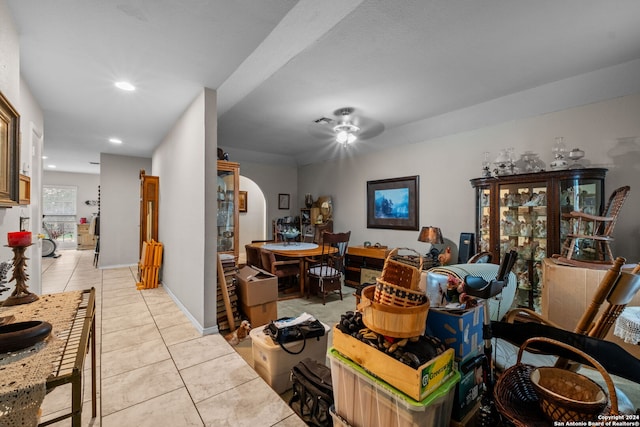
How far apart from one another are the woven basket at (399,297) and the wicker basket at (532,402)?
1.44 ft

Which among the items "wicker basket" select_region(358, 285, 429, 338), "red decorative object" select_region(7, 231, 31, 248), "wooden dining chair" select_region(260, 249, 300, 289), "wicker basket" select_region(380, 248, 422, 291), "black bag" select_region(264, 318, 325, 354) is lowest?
"black bag" select_region(264, 318, 325, 354)

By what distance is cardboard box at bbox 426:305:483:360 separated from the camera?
1.32 meters

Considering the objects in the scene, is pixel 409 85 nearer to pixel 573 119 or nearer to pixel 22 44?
pixel 573 119

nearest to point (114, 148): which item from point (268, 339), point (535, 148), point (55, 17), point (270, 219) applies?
point (270, 219)

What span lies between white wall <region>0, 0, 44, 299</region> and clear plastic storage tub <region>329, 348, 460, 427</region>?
2207 millimetres

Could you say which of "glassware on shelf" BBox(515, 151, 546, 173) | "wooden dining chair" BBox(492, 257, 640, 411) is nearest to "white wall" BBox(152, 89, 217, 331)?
"wooden dining chair" BBox(492, 257, 640, 411)

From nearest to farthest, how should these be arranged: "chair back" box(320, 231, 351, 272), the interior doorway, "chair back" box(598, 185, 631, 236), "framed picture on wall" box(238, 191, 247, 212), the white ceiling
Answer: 1. the white ceiling
2. "chair back" box(598, 185, 631, 236)
3. "chair back" box(320, 231, 351, 272)
4. "framed picture on wall" box(238, 191, 247, 212)
5. the interior doorway

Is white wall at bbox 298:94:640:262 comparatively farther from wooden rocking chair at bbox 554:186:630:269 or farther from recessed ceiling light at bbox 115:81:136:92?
recessed ceiling light at bbox 115:81:136:92

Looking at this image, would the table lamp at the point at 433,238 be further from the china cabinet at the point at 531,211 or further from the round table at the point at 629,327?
the round table at the point at 629,327

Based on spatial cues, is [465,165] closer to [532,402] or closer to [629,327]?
[629,327]

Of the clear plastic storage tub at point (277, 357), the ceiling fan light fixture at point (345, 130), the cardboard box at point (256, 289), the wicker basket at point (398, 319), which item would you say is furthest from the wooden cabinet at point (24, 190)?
the ceiling fan light fixture at point (345, 130)

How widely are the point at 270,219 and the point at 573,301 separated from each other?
5.38 metres

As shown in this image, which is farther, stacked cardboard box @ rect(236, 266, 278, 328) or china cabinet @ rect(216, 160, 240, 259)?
china cabinet @ rect(216, 160, 240, 259)

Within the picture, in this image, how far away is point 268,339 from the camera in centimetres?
204
